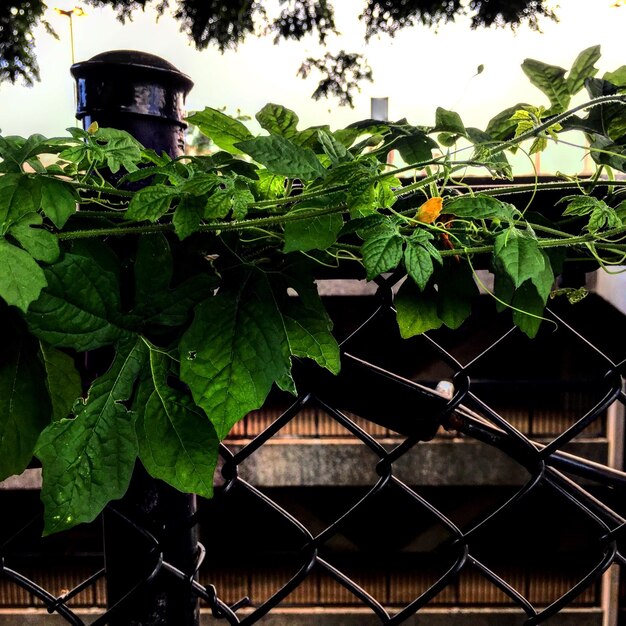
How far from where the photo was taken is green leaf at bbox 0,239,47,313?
0.22 metres

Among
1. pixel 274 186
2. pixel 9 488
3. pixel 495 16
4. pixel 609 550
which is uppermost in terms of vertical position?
pixel 495 16

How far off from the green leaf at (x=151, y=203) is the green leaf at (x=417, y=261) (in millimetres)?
106

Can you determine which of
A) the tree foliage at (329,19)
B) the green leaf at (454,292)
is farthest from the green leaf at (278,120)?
the tree foliage at (329,19)

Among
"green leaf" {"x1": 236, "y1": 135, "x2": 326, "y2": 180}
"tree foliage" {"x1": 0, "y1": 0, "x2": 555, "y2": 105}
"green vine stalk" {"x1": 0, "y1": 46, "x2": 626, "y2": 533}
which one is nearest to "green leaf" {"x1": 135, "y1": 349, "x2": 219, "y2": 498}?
"green vine stalk" {"x1": 0, "y1": 46, "x2": 626, "y2": 533}

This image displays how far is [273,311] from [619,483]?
0.25 metres

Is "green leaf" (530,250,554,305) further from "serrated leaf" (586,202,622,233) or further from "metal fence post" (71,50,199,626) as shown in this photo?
"metal fence post" (71,50,199,626)

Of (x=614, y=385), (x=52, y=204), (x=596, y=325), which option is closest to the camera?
(x=52, y=204)

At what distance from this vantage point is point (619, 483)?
0.35 meters

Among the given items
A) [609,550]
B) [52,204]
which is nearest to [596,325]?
[609,550]

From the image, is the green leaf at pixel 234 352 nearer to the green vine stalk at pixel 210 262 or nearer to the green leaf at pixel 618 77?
the green vine stalk at pixel 210 262

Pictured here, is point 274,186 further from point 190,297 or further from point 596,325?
point 596,325

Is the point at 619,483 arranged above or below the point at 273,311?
below

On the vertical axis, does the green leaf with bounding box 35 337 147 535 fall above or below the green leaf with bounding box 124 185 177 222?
below

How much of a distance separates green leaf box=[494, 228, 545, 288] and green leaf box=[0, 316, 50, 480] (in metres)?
0.22
